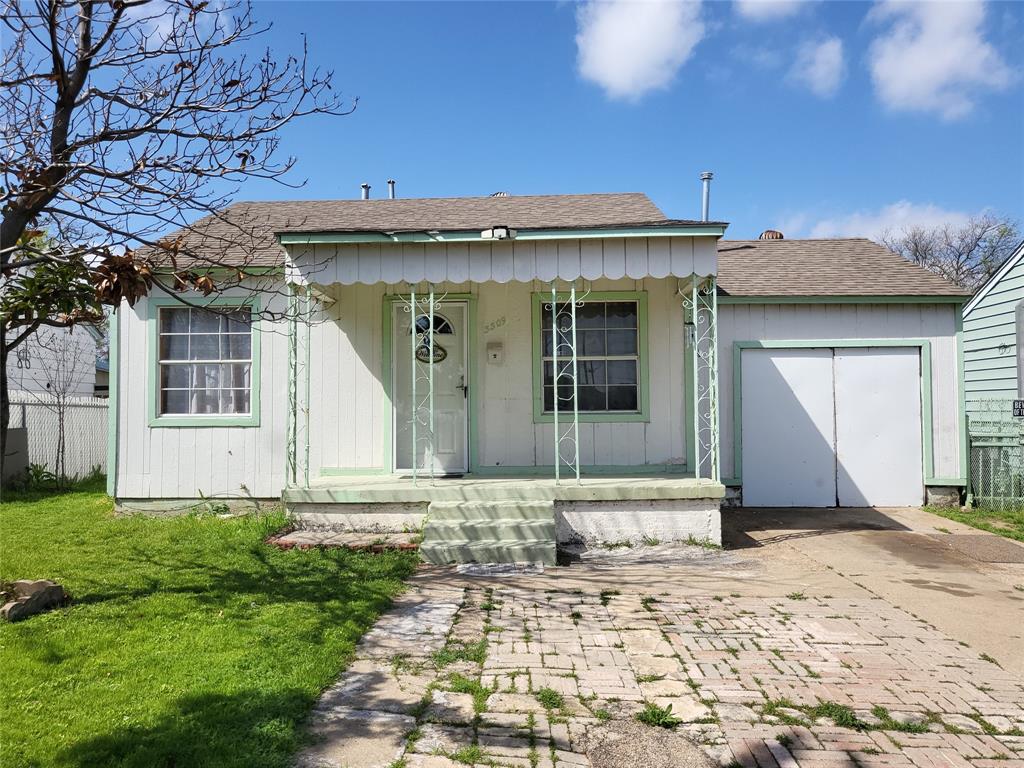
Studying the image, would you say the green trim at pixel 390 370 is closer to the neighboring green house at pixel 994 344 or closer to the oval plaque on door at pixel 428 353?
the oval plaque on door at pixel 428 353

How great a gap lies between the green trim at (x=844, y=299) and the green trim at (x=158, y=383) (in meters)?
6.43

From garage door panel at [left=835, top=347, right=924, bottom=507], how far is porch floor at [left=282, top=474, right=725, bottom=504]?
329cm

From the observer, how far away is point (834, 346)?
925 centimetres

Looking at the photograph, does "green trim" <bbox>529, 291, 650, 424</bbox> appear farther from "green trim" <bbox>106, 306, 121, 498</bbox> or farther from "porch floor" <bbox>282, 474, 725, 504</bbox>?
"green trim" <bbox>106, 306, 121, 498</bbox>

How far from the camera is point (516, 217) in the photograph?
9.27m

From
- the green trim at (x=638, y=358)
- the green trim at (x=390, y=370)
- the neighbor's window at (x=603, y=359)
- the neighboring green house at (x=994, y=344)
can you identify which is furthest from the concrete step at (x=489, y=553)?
the neighboring green house at (x=994, y=344)

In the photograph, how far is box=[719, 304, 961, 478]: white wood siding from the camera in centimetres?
914

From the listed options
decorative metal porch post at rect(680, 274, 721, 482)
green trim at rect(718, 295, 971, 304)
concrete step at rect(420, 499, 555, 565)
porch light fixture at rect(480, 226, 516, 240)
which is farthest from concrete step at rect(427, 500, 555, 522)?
green trim at rect(718, 295, 971, 304)

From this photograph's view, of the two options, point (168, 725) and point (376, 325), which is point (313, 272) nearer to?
point (376, 325)

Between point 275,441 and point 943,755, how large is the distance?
7.56 metres

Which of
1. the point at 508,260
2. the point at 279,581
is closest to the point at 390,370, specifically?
the point at 508,260

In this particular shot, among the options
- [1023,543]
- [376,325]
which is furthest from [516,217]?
[1023,543]

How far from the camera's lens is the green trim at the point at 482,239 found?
6.75 meters

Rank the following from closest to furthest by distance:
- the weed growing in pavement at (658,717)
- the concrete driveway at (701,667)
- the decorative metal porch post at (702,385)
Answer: the concrete driveway at (701,667) → the weed growing in pavement at (658,717) → the decorative metal porch post at (702,385)
